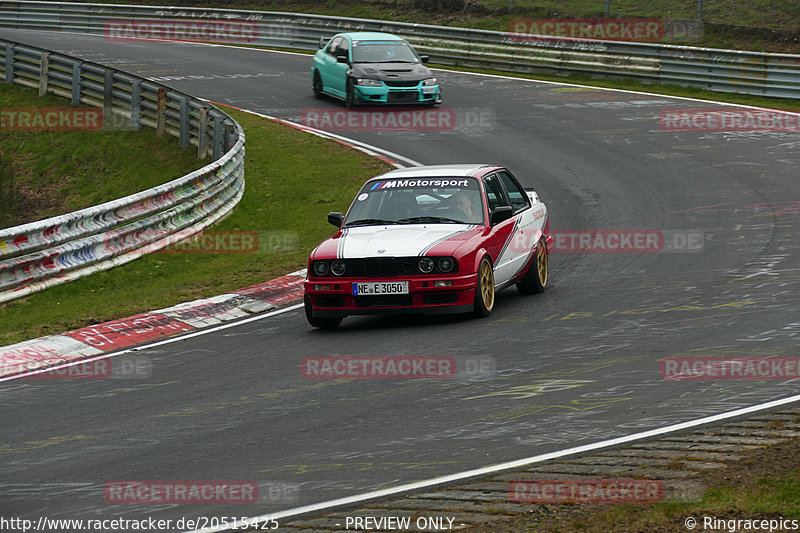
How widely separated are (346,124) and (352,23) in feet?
36.0

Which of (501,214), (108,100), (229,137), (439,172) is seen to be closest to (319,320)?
(501,214)

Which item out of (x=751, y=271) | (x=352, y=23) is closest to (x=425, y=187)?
(x=751, y=271)

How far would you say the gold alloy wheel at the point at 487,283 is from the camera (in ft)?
35.8

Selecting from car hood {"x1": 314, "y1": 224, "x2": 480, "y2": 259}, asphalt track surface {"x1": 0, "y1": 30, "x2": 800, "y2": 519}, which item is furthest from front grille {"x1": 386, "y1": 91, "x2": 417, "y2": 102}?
car hood {"x1": 314, "y1": 224, "x2": 480, "y2": 259}

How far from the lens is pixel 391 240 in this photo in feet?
36.2

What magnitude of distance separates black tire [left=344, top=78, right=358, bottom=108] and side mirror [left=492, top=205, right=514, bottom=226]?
14.6 meters

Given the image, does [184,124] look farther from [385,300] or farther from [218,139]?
[385,300]

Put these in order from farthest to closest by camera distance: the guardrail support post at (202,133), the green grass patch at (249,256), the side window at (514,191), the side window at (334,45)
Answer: the side window at (334,45)
the guardrail support post at (202,133)
the side window at (514,191)
the green grass patch at (249,256)

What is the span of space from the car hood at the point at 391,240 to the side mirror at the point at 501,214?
1.00 ft

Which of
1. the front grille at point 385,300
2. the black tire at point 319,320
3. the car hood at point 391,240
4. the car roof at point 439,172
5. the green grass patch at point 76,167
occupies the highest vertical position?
the car roof at point 439,172

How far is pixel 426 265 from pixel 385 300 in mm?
514

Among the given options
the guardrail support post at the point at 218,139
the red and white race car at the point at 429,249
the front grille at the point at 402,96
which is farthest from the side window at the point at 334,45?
the red and white race car at the point at 429,249

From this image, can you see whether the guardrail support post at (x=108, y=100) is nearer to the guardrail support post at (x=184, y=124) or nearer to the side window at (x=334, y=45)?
the guardrail support post at (x=184, y=124)

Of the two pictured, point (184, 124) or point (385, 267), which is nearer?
point (385, 267)
